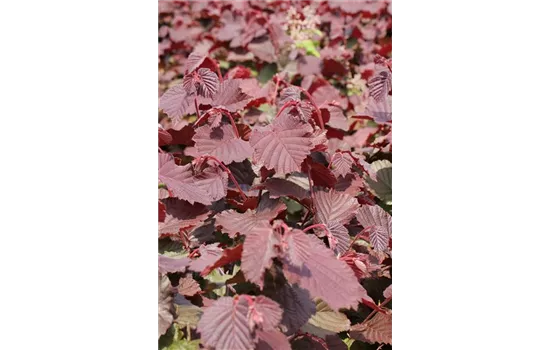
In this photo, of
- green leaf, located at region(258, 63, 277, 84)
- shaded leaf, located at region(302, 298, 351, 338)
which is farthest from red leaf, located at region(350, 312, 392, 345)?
green leaf, located at region(258, 63, 277, 84)

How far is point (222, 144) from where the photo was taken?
5.20 ft

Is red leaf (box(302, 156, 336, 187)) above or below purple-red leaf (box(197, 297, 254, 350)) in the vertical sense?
above

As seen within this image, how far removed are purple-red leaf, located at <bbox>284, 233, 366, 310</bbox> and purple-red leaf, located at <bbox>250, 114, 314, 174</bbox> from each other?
0.34 meters

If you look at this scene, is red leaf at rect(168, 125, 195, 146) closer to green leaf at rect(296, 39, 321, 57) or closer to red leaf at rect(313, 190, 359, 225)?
red leaf at rect(313, 190, 359, 225)

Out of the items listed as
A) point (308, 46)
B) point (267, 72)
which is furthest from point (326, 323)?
point (308, 46)

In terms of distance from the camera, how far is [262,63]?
3607mm

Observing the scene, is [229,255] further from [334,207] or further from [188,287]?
[334,207]

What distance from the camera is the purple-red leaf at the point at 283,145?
4.55ft

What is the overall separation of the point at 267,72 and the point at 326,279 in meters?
2.61

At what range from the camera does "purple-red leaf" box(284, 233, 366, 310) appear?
104 cm

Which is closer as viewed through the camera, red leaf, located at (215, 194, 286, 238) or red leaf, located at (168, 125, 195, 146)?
red leaf, located at (215, 194, 286, 238)

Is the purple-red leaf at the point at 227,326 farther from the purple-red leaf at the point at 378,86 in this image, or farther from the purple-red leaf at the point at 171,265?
the purple-red leaf at the point at 378,86

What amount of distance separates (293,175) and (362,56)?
243 centimetres
